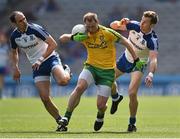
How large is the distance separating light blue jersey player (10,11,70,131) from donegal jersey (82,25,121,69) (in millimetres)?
729

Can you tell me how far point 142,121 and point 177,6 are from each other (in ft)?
83.2

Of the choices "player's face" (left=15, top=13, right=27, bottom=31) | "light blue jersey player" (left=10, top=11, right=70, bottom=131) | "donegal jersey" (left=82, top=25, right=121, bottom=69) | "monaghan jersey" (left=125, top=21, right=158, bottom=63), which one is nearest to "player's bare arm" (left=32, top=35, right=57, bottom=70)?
"light blue jersey player" (left=10, top=11, right=70, bottom=131)

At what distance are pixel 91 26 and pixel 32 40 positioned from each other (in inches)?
68.1

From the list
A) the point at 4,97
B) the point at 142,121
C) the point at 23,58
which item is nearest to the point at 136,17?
the point at 23,58

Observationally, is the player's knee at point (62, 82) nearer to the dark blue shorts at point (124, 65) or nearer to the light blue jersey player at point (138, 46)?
the light blue jersey player at point (138, 46)

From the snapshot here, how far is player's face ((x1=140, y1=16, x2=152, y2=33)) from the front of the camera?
16.1 metres

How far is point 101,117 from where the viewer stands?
1590 cm

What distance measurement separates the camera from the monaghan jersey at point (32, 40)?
1633 centimetres

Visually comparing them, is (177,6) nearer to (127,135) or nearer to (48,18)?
(48,18)

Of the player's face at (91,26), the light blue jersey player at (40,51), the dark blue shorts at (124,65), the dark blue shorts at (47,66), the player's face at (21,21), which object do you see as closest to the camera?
the player's face at (91,26)

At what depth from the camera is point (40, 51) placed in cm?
1670

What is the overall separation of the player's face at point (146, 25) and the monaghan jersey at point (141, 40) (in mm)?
86

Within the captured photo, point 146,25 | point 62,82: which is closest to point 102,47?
point 62,82

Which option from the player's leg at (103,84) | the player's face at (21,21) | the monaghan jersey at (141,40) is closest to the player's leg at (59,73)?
the player's leg at (103,84)
